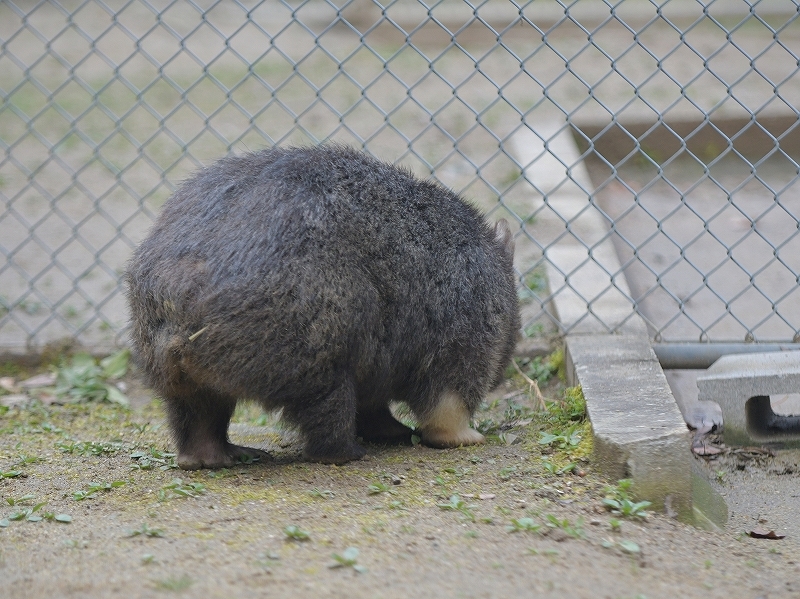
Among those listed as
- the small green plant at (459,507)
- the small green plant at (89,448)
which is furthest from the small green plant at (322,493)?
the small green plant at (89,448)

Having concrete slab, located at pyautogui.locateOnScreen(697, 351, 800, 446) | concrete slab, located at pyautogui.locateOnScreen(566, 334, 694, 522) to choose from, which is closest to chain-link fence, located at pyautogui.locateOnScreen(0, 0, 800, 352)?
concrete slab, located at pyautogui.locateOnScreen(697, 351, 800, 446)

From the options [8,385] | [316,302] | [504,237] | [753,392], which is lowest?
[8,385]

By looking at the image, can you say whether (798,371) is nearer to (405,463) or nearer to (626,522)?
(626,522)

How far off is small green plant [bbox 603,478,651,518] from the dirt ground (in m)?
0.02

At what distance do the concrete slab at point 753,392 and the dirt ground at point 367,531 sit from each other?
21 cm

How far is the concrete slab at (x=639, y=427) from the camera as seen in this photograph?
3.20 metres

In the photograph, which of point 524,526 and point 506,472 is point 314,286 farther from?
point 524,526

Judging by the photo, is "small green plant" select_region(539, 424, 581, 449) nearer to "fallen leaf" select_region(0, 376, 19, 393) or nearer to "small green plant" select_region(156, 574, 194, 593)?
"small green plant" select_region(156, 574, 194, 593)

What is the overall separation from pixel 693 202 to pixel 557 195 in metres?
1.32

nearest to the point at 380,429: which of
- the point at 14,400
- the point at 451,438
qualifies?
the point at 451,438

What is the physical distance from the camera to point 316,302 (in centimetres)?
329

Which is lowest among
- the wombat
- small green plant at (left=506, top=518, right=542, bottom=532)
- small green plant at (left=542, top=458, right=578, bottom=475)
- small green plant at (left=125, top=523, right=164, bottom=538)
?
small green plant at (left=125, top=523, right=164, bottom=538)

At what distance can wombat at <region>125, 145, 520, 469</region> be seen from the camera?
10.7 feet

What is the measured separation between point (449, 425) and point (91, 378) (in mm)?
2197
